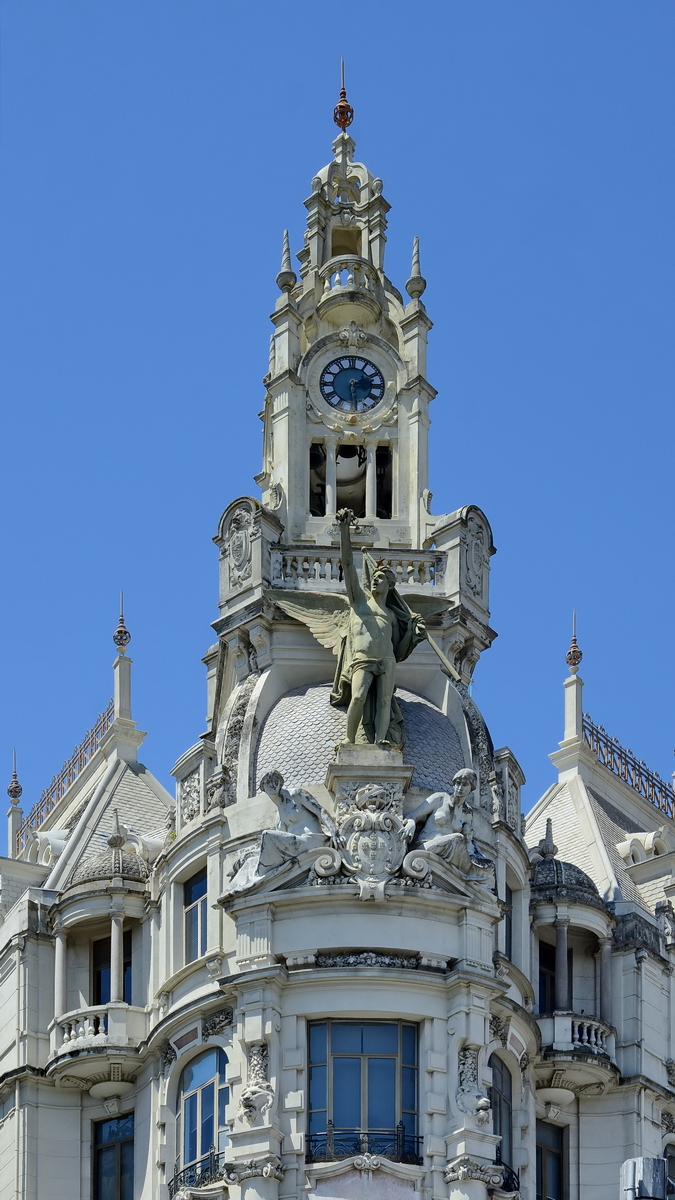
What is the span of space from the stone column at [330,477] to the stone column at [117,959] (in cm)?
1072

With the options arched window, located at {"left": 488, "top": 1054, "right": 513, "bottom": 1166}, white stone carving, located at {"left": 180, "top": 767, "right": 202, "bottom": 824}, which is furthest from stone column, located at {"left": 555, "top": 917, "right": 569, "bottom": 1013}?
white stone carving, located at {"left": 180, "top": 767, "right": 202, "bottom": 824}

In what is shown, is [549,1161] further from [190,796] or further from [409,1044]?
[190,796]

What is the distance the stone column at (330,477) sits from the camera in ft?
200

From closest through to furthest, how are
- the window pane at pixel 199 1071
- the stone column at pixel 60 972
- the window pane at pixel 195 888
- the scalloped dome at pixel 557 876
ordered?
the window pane at pixel 199 1071, the window pane at pixel 195 888, the stone column at pixel 60 972, the scalloped dome at pixel 557 876

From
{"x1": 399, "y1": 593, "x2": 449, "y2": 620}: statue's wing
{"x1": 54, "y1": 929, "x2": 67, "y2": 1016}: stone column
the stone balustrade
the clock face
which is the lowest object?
{"x1": 54, "y1": 929, "x2": 67, "y2": 1016}: stone column

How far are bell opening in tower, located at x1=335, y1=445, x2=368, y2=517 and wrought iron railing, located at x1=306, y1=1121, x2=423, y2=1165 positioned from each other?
55.4 ft

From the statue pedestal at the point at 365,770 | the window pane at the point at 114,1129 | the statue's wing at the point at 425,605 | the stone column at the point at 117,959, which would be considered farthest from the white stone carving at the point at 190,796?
the window pane at the point at 114,1129

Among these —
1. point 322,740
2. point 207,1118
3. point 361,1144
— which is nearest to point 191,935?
point 207,1118

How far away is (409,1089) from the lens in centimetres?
5131

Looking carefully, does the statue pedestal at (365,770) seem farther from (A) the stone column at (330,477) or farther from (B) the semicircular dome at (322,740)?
(A) the stone column at (330,477)

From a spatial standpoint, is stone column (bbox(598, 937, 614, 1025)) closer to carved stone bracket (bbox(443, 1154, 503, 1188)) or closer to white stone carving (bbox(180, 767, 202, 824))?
carved stone bracket (bbox(443, 1154, 503, 1188))

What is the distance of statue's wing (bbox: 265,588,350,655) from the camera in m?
56.5

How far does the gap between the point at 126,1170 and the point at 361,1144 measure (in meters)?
7.72

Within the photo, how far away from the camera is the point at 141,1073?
5612 cm
